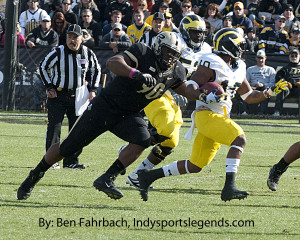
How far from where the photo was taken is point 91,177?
314 inches

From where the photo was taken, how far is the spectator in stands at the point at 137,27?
15659mm

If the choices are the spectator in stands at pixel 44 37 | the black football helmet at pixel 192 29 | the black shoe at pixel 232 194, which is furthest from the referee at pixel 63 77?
the spectator in stands at pixel 44 37

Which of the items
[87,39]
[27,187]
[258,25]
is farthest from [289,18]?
[27,187]

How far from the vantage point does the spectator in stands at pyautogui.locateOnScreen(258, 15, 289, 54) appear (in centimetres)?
1756

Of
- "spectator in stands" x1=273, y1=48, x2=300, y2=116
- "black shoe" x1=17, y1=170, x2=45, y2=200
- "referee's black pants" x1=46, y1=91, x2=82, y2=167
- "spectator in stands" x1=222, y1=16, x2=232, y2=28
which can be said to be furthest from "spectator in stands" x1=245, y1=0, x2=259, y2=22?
"black shoe" x1=17, y1=170, x2=45, y2=200

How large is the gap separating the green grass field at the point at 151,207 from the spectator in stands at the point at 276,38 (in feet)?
26.7

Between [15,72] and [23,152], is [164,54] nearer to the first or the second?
[23,152]

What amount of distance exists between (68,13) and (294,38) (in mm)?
5318

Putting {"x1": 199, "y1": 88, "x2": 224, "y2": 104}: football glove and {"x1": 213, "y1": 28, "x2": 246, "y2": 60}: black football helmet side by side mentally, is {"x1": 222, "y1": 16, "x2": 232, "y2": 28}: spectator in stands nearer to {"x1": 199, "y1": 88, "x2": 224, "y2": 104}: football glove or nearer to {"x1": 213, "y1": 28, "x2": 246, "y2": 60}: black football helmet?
{"x1": 213, "y1": 28, "x2": 246, "y2": 60}: black football helmet

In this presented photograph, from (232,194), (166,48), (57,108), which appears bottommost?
(57,108)

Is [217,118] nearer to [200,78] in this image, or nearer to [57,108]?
[200,78]

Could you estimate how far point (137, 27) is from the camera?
15938 mm

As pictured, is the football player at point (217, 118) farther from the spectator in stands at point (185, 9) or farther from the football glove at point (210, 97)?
the spectator in stands at point (185, 9)

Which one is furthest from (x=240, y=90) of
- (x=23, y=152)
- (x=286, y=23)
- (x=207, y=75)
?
(x=286, y=23)
